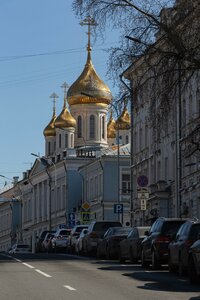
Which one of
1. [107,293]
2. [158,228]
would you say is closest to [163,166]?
[158,228]

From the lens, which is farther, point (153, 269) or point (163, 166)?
point (163, 166)

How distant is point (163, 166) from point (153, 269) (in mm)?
30063

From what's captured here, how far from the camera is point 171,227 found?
2895 centimetres

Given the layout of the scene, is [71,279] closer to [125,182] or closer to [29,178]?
[125,182]

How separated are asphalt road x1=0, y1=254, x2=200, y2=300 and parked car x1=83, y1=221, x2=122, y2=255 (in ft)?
45.2

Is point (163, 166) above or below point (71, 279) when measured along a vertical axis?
above

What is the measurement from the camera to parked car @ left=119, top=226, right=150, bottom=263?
32594mm

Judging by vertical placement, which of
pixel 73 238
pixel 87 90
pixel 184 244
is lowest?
pixel 184 244

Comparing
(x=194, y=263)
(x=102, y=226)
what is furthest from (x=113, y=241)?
(x=194, y=263)

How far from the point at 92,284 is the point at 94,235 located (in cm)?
2156

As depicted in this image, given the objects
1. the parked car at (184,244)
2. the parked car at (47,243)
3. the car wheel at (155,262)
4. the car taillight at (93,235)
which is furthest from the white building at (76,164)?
the parked car at (184,244)

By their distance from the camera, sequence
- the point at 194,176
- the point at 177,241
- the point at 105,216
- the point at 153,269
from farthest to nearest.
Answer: the point at 105,216, the point at 194,176, the point at 153,269, the point at 177,241

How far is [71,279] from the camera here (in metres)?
23.4

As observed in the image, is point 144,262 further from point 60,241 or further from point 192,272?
point 60,241
